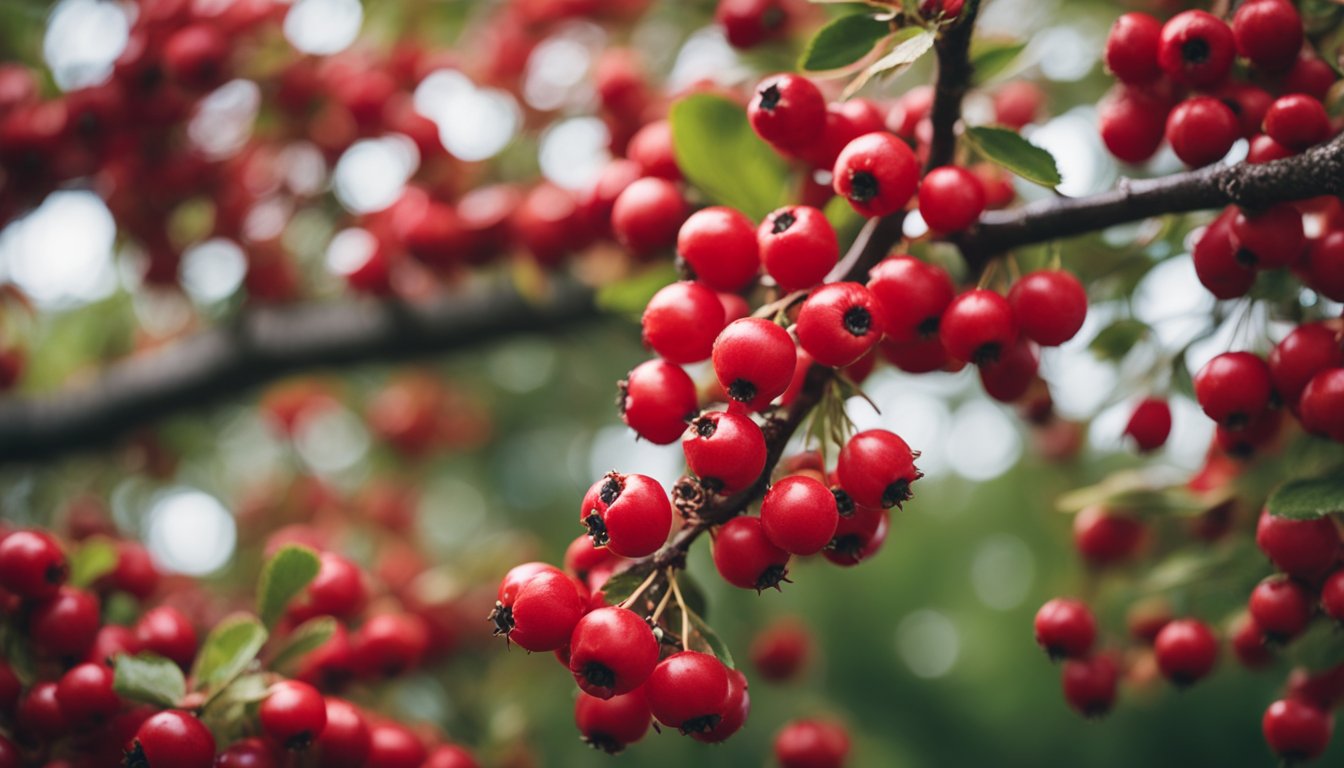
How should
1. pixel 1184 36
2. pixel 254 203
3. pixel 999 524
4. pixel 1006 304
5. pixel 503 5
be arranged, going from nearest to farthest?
pixel 1006 304 → pixel 1184 36 → pixel 254 203 → pixel 503 5 → pixel 999 524

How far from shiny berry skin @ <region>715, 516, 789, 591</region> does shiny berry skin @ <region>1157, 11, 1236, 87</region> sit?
1.16 meters

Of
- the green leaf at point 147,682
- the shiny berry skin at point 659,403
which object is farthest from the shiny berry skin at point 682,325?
the green leaf at point 147,682

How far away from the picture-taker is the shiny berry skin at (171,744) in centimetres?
173

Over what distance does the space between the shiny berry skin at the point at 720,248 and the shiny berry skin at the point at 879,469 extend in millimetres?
378

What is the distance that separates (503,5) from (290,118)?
3.41ft

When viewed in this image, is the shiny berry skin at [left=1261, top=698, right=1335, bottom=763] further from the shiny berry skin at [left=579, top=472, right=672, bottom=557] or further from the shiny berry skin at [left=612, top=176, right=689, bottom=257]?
the shiny berry skin at [left=612, top=176, right=689, bottom=257]

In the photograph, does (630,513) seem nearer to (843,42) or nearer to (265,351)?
(843,42)

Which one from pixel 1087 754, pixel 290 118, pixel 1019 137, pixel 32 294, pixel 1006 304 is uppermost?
pixel 1019 137

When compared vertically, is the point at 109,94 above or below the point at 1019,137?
below

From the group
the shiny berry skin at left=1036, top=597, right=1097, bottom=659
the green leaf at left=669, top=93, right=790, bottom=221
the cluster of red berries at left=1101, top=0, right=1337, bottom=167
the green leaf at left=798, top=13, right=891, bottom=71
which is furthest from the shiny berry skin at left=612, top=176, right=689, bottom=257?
the shiny berry skin at left=1036, top=597, right=1097, bottom=659

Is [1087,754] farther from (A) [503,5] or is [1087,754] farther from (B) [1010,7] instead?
(A) [503,5]

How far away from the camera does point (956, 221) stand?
169 cm

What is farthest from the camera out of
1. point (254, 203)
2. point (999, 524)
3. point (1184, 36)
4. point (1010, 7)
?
point (999, 524)

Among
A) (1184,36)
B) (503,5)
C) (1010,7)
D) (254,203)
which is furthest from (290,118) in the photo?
(1184,36)
